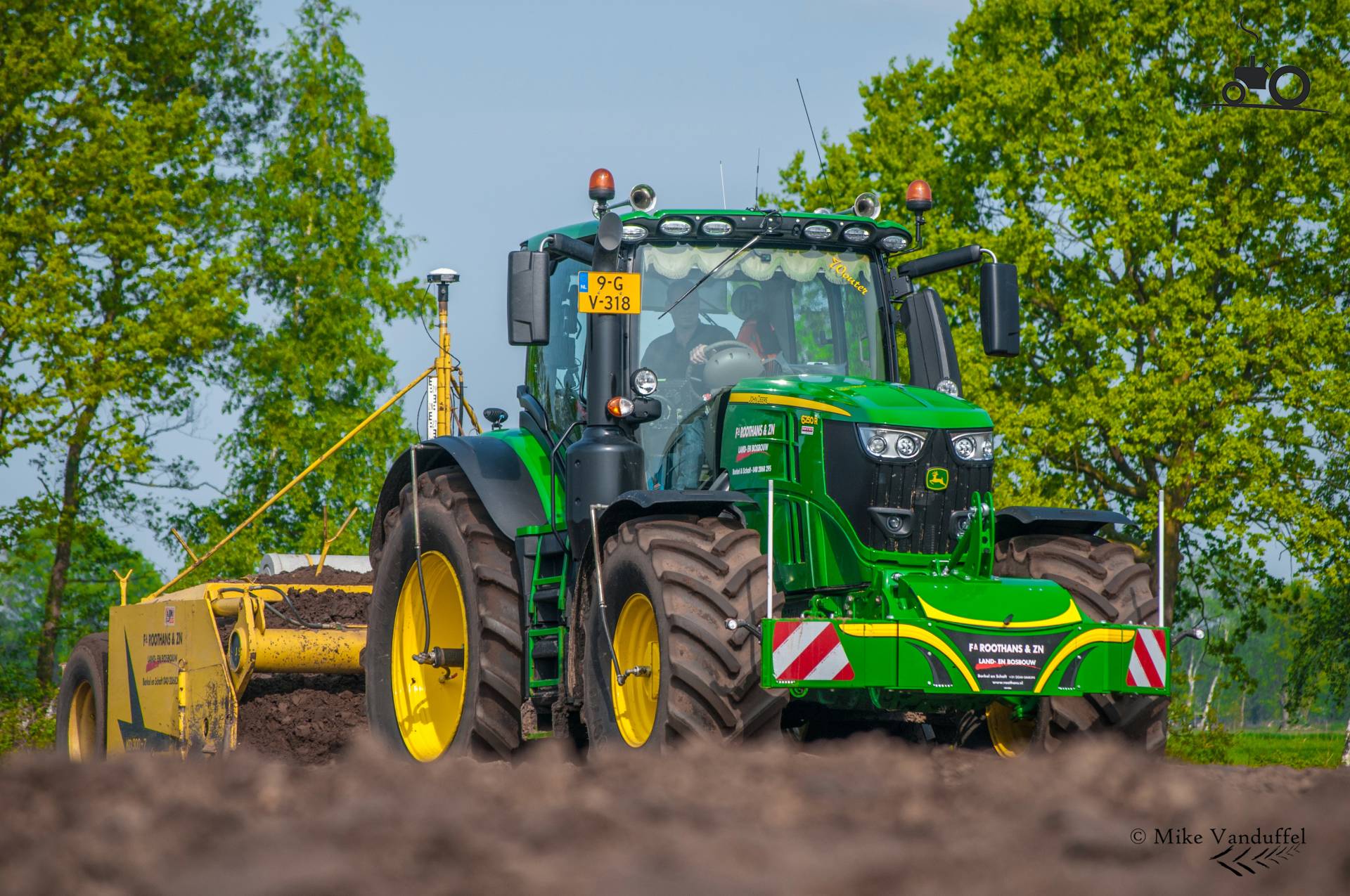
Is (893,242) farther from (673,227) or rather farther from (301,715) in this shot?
(301,715)

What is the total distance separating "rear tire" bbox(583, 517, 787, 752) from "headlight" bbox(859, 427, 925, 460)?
2.20 ft

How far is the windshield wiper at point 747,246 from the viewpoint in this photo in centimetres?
816

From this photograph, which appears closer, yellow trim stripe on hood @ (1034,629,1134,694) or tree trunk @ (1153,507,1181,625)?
yellow trim stripe on hood @ (1034,629,1134,694)

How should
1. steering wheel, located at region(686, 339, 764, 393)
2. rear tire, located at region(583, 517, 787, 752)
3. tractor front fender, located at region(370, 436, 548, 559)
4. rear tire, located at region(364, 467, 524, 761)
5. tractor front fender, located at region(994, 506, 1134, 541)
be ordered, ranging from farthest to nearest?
tractor front fender, located at region(370, 436, 548, 559) < rear tire, located at region(364, 467, 524, 761) < steering wheel, located at region(686, 339, 764, 393) < tractor front fender, located at region(994, 506, 1134, 541) < rear tire, located at region(583, 517, 787, 752)

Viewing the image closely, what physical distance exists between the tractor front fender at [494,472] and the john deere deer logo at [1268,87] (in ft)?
47.2

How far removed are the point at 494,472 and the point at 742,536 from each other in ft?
7.40

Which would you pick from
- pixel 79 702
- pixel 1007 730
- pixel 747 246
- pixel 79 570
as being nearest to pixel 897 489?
pixel 1007 730

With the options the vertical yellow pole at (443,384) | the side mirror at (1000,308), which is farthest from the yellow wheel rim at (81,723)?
the side mirror at (1000,308)

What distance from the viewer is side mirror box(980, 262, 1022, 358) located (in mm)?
7961

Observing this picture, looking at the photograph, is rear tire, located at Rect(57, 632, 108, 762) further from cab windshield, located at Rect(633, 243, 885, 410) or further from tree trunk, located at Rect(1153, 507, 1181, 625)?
tree trunk, located at Rect(1153, 507, 1181, 625)

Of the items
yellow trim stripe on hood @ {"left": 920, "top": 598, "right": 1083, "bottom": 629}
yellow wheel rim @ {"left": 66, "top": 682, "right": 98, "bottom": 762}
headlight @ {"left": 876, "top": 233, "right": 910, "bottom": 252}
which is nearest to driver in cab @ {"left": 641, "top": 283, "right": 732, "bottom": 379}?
headlight @ {"left": 876, "top": 233, "right": 910, "bottom": 252}

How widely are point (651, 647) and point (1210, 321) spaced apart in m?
15.2

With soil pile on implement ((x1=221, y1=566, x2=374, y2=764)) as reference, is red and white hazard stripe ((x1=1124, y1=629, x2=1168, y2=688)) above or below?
above

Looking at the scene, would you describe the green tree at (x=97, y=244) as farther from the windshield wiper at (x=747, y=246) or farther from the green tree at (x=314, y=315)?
the windshield wiper at (x=747, y=246)
